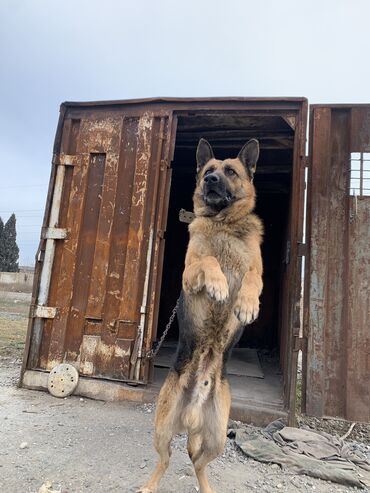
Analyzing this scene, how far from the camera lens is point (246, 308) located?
2.52 meters

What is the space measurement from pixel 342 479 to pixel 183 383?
1.62 m

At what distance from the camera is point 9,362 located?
6.00 metres

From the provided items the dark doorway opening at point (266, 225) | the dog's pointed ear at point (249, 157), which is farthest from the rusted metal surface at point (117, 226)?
the dog's pointed ear at point (249, 157)

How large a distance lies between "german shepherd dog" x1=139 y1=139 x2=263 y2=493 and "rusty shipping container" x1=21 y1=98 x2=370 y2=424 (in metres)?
1.43

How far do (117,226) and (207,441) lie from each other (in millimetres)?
2972

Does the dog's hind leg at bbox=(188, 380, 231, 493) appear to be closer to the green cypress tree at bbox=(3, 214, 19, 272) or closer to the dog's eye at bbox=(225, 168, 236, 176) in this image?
the dog's eye at bbox=(225, 168, 236, 176)

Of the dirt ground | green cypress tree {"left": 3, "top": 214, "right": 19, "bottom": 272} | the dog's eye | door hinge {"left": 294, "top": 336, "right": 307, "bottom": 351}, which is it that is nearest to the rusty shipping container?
door hinge {"left": 294, "top": 336, "right": 307, "bottom": 351}

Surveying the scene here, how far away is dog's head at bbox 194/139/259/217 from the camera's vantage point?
126 inches

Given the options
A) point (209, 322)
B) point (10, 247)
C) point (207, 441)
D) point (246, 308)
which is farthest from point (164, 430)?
point (10, 247)

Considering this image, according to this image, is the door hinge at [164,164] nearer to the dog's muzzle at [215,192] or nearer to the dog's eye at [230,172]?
the dog's eye at [230,172]

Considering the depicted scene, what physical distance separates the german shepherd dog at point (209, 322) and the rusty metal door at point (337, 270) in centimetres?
139

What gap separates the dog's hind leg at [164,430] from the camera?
8.27 feet

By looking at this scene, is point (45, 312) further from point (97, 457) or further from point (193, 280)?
point (193, 280)

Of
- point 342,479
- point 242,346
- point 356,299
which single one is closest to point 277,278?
point 242,346
